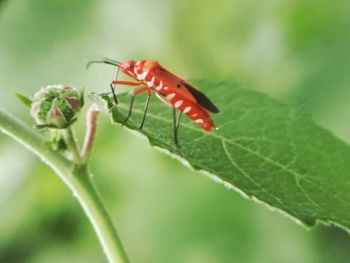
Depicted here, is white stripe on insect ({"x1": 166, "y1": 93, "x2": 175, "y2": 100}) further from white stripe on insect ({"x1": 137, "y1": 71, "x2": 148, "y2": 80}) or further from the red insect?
white stripe on insect ({"x1": 137, "y1": 71, "x2": 148, "y2": 80})

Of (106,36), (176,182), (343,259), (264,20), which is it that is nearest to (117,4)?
(106,36)

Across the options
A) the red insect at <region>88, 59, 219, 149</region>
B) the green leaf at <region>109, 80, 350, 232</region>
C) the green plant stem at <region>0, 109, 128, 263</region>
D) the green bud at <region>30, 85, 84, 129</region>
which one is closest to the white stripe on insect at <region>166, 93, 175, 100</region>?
the red insect at <region>88, 59, 219, 149</region>

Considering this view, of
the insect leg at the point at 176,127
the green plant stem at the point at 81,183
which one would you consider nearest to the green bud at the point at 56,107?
the green plant stem at the point at 81,183

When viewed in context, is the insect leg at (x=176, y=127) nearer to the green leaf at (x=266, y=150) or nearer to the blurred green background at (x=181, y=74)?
the green leaf at (x=266, y=150)

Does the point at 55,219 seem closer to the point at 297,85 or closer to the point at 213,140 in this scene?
the point at 297,85

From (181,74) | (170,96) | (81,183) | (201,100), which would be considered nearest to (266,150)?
(201,100)
